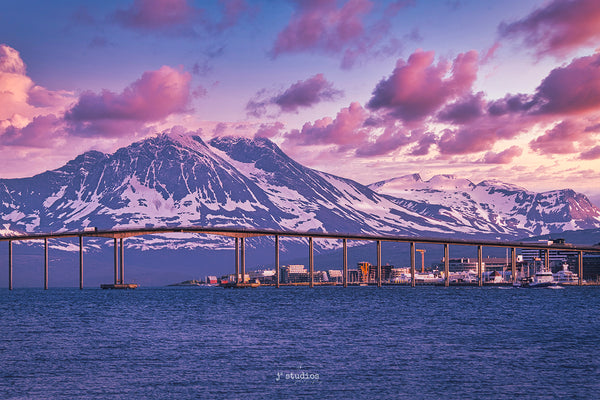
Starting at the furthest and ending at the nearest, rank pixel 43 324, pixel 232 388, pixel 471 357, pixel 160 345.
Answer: pixel 43 324, pixel 160 345, pixel 471 357, pixel 232 388

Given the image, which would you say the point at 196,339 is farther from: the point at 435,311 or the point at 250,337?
the point at 435,311

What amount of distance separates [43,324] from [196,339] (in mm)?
29420

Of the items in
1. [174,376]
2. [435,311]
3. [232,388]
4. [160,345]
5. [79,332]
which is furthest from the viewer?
[435,311]

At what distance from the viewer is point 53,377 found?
175ft

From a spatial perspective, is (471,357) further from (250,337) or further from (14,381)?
(14,381)

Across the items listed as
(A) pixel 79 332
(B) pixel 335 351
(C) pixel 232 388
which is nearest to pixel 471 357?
(B) pixel 335 351

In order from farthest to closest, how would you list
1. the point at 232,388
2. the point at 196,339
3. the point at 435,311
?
the point at 435,311, the point at 196,339, the point at 232,388

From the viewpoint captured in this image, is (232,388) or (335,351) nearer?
(232,388)

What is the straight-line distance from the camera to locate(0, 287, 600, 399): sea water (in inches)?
1909

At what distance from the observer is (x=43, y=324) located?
96.9 m

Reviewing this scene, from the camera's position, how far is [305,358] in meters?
61.4

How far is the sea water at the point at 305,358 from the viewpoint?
48500 mm

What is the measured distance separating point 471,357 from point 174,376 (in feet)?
71.9

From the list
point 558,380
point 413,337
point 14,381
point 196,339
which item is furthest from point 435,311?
point 14,381
